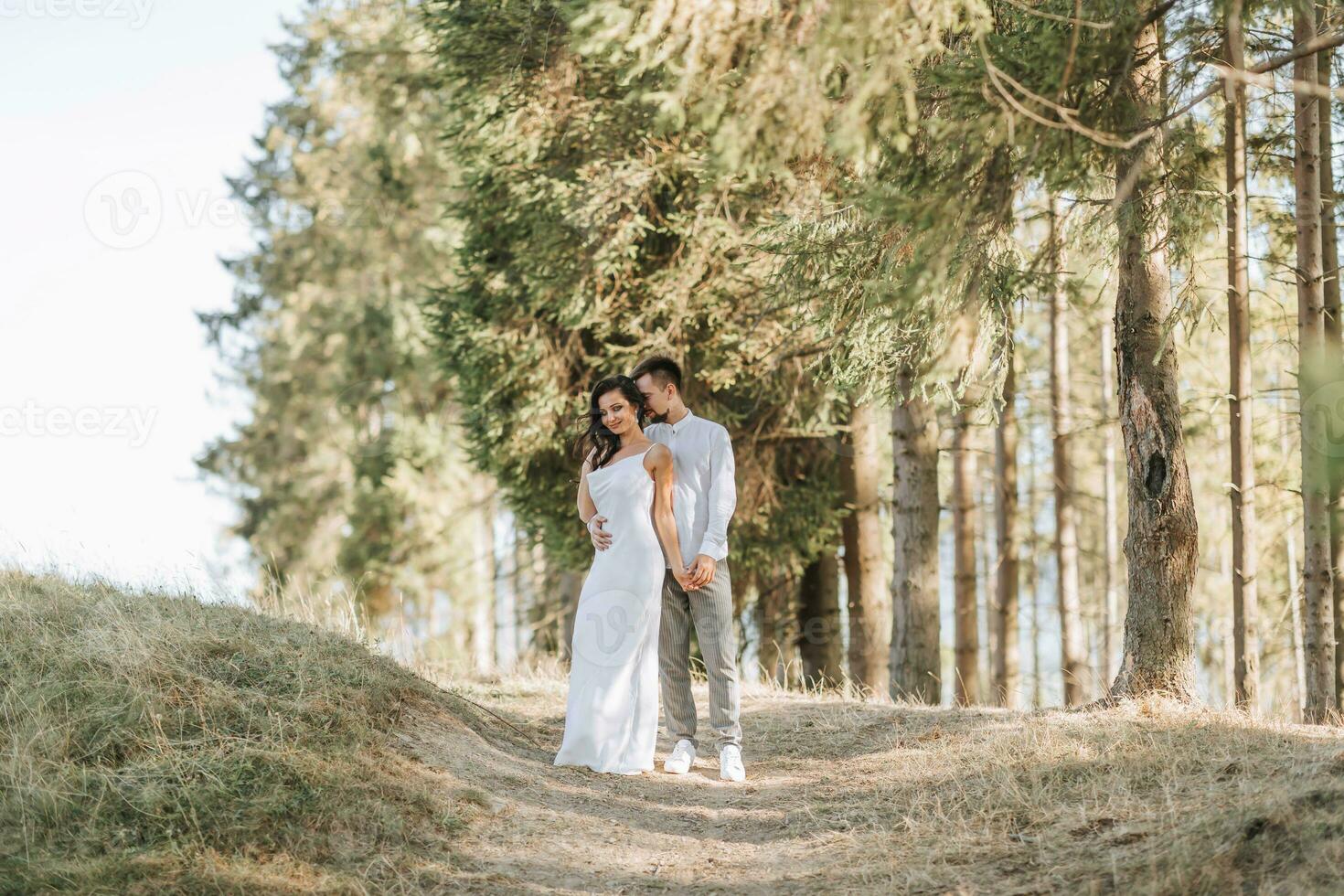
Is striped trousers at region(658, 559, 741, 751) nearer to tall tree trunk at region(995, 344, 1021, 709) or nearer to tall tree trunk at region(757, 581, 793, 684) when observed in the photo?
tall tree trunk at region(757, 581, 793, 684)

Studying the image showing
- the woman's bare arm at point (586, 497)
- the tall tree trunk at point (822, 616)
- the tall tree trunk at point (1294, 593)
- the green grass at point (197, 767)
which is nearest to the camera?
the green grass at point (197, 767)

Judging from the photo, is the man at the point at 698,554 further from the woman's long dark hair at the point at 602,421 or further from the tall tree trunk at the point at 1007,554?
the tall tree trunk at the point at 1007,554

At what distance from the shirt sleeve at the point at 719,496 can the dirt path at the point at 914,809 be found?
1.48 metres

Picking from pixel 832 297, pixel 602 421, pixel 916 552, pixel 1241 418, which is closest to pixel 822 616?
pixel 916 552

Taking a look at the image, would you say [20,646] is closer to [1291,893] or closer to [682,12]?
[682,12]

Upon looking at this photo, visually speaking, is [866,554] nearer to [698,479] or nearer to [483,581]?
[698,479]

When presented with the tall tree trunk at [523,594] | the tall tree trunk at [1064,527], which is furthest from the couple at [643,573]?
the tall tree trunk at [523,594]

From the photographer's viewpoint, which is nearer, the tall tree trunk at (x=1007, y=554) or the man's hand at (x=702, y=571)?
the man's hand at (x=702, y=571)

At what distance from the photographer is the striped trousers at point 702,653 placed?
691 centimetres

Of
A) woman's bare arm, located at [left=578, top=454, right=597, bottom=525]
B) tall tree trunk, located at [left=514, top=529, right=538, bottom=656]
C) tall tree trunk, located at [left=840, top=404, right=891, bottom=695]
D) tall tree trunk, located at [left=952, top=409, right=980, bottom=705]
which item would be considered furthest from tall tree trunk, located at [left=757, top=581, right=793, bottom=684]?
woman's bare arm, located at [left=578, top=454, right=597, bottom=525]

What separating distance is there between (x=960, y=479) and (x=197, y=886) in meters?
11.5

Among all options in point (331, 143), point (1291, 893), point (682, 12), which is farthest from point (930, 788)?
point (331, 143)

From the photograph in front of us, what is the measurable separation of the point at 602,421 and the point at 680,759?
7.22 ft

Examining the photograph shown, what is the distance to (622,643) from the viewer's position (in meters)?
6.84
